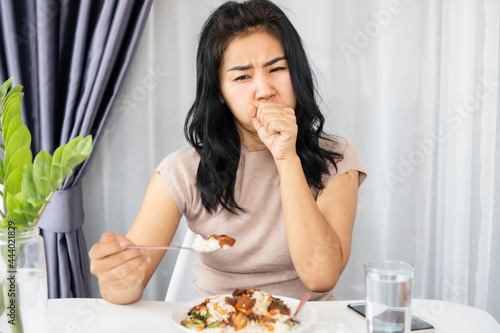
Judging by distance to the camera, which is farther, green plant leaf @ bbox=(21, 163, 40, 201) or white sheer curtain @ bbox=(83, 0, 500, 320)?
white sheer curtain @ bbox=(83, 0, 500, 320)

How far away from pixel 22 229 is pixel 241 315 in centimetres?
42

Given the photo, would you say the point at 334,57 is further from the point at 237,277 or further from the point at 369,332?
the point at 369,332

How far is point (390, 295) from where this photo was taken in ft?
2.84

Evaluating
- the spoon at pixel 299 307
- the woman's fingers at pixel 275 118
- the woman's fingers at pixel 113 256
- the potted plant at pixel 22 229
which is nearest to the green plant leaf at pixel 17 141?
the potted plant at pixel 22 229

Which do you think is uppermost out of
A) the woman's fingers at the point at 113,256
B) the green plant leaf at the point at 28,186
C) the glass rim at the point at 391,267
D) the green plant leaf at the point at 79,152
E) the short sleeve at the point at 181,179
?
the green plant leaf at the point at 79,152

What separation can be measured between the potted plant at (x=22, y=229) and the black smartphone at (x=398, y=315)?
22.3 inches

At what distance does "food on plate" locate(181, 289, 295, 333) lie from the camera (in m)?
0.98

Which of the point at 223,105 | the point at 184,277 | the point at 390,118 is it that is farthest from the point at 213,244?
the point at 390,118

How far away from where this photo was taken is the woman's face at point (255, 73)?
1.53m

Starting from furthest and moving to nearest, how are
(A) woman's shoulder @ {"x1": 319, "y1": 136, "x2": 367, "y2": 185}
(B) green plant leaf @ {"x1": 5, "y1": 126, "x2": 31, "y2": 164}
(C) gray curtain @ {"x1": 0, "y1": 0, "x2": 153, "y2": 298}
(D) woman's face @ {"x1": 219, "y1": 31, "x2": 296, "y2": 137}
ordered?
(C) gray curtain @ {"x1": 0, "y1": 0, "x2": 153, "y2": 298} → (A) woman's shoulder @ {"x1": 319, "y1": 136, "x2": 367, "y2": 185} → (D) woman's face @ {"x1": 219, "y1": 31, "x2": 296, "y2": 137} → (B) green plant leaf @ {"x1": 5, "y1": 126, "x2": 31, "y2": 164}

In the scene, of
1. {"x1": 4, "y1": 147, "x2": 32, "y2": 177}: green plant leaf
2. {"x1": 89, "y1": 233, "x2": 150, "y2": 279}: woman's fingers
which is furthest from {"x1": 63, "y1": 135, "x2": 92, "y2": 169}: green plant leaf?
{"x1": 89, "y1": 233, "x2": 150, "y2": 279}: woman's fingers

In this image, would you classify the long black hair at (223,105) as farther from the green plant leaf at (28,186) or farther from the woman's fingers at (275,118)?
the green plant leaf at (28,186)

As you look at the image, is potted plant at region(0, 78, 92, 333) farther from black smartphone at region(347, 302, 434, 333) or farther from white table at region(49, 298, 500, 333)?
black smartphone at region(347, 302, 434, 333)

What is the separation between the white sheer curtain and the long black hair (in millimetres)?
721
